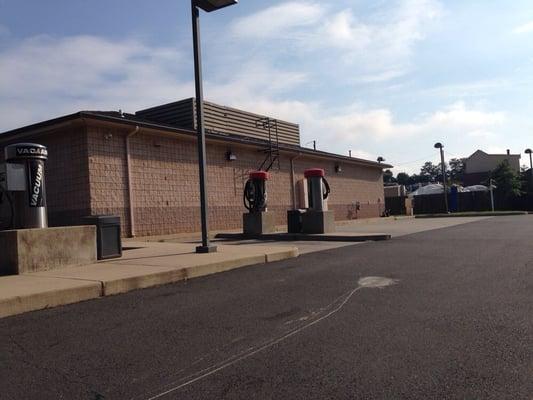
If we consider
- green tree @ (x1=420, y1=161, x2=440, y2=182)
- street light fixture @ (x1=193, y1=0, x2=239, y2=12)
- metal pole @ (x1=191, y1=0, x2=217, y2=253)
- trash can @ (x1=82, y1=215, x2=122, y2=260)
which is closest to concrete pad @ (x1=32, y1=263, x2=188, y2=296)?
trash can @ (x1=82, y1=215, x2=122, y2=260)

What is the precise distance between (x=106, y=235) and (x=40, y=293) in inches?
163

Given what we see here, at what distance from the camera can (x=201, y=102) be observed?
39.0 feet

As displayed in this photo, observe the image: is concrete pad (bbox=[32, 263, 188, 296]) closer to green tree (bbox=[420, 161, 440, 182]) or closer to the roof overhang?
the roof overhang

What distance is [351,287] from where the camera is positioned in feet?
26.0

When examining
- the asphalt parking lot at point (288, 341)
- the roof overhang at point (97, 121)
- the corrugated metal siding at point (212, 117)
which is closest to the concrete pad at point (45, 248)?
the asphalt parking lot at point (288, 341)

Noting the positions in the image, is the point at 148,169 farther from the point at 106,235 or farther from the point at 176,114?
the point at 106,235

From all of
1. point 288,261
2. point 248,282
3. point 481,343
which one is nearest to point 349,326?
point 481,343

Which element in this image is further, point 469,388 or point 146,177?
point 146,177

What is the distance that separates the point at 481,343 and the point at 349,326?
4.33 feet

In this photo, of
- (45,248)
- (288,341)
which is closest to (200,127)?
(45,248)

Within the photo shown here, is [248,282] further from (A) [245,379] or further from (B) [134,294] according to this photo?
(A) [245,379]

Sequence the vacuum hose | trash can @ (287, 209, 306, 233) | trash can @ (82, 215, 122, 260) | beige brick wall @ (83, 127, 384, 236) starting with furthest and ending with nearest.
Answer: the vacuum hose
trash can @ (287, 209, 306, 233)
beige brick wall @ (83, 127, 384, 236)
trash can @ (82, 215, 122, 260)

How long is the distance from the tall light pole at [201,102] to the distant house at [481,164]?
83256mm

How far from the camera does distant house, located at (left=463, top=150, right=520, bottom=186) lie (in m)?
88.5
